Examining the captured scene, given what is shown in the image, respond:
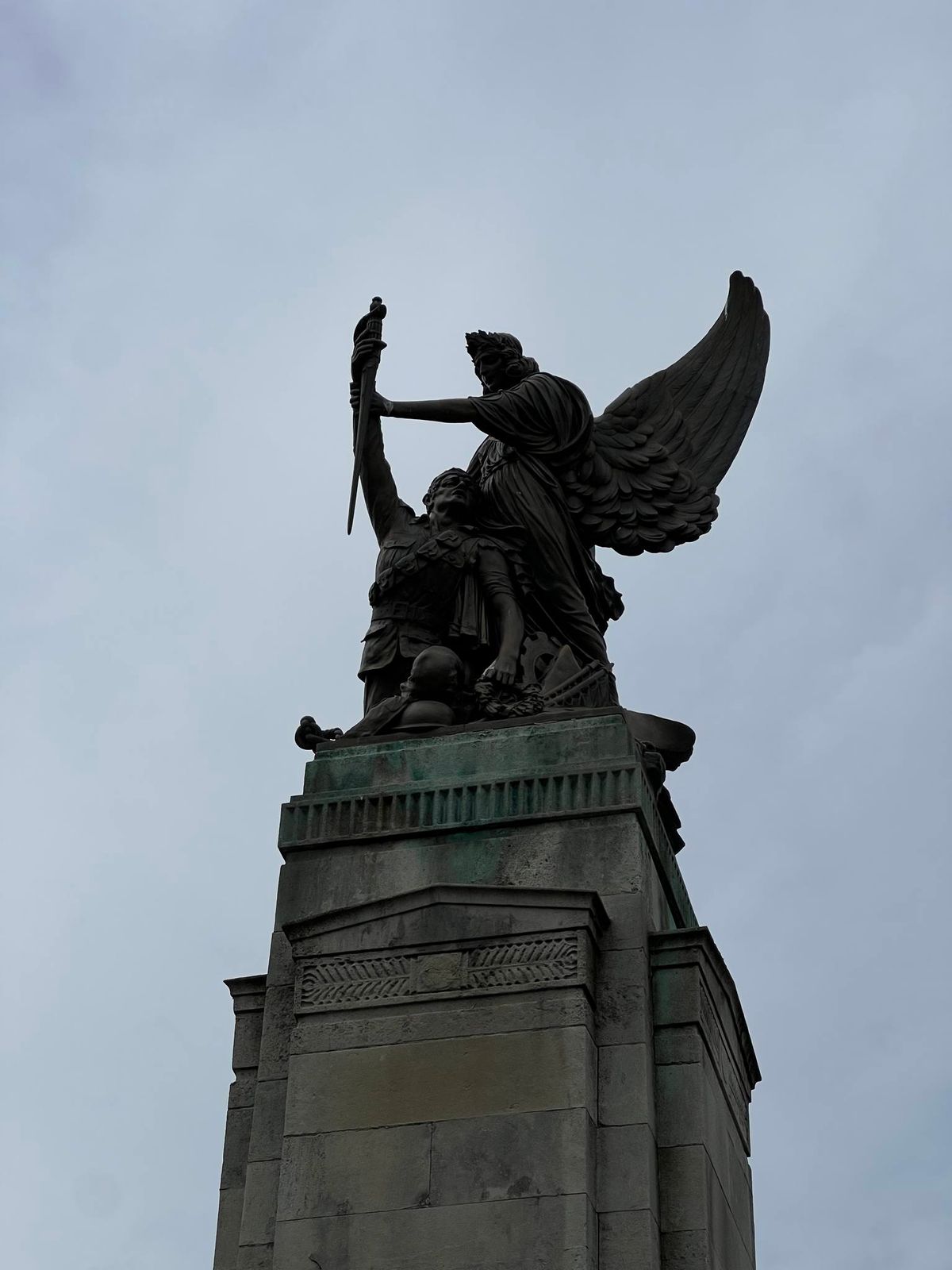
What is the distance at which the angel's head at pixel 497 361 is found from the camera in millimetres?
19688

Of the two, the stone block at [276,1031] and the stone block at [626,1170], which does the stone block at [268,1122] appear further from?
the stone block at [626,1170]

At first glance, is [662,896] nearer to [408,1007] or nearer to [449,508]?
[408,1007]

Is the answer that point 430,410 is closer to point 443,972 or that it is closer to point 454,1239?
point 443,972

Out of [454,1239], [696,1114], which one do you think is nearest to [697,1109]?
[696,1114]

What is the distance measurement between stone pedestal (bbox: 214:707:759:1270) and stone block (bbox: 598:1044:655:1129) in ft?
0.06

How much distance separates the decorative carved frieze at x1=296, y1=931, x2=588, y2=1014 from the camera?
14.4m

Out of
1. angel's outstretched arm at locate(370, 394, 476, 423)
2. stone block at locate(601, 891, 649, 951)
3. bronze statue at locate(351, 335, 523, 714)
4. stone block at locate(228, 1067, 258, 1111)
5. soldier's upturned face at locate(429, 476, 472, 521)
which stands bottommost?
stone block at locate(228, 1067, 258, 1111)

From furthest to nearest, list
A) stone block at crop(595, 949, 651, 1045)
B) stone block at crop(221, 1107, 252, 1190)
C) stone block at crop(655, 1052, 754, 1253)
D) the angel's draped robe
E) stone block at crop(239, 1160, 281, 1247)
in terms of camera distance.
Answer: the angel's draped robe → stone block at crop(221, 1107, 252, 1190) → stone block at crop(595, 949, 651, 1045) → stone block at crop(655, 1052, 754, 1253) → stone block at crop(239, 1160, 281, 1247)

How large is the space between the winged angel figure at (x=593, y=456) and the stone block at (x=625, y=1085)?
4.68m

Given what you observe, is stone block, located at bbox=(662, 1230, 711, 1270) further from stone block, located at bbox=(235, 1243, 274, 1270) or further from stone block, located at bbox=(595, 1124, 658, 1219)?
stone block, located at bbox=(235, 1243, 274, 1270)

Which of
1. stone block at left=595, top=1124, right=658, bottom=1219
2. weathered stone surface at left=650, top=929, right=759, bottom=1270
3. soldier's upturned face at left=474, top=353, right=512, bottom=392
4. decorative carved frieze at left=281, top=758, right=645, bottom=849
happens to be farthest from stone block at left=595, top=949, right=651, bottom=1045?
soldier's upturned face at left=474, top=353, right=512, bottom=392

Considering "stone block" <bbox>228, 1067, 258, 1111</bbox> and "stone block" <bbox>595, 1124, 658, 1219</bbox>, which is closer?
"stone block" <bbox>595, 1124, 658, 1219</bbox>

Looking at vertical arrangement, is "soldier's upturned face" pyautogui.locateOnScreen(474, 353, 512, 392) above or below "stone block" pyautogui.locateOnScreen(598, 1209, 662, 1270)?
above

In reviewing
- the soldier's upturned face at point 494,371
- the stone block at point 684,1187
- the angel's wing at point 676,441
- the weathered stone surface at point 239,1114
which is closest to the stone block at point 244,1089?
the weathered stone surface at point 239,1114
